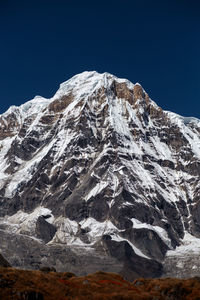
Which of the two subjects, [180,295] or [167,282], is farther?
[167,282]

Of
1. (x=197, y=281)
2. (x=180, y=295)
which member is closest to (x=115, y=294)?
(x=180, y=295)

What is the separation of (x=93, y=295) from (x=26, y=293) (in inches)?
372

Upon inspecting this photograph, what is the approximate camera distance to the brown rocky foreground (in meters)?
58.1

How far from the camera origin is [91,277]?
72188mm

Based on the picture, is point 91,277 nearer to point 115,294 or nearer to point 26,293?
point 115,294

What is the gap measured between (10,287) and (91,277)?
17.4 m

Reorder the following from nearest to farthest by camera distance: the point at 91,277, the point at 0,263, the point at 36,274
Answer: the point at 36,274, the point at 91,277, the point at 0,263

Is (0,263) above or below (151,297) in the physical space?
above

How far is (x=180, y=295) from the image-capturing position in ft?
206

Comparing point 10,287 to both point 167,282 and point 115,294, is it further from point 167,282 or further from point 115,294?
point 167,282

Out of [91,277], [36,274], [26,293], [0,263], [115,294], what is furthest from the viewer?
[0,263]

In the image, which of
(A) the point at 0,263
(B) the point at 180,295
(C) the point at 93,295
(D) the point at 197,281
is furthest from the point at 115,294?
(A) the point at 0,263

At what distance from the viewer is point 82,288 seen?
2532 inches

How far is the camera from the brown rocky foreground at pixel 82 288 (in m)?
58.1
